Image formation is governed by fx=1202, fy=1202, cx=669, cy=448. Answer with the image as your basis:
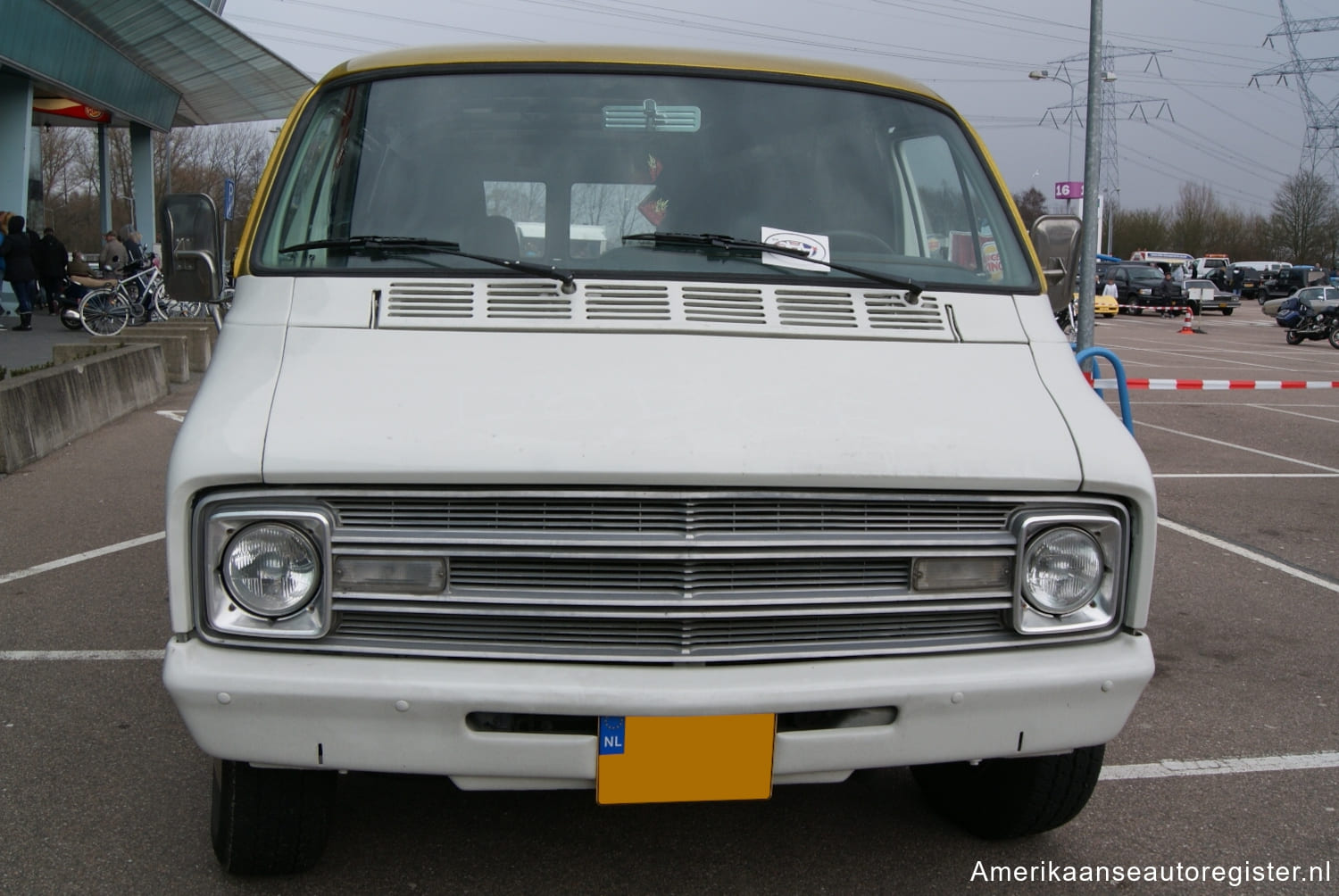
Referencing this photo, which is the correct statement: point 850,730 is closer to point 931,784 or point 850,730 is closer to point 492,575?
point 492,575

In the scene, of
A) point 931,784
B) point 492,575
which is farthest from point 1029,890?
point 492,575

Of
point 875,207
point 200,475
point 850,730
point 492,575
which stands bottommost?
point 850,730

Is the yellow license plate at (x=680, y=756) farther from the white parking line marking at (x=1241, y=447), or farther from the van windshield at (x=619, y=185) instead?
the white parking line marking at (x=1241, y=447)

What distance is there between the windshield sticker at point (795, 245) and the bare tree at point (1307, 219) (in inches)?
3242

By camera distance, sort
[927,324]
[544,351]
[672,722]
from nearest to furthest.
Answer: [672,722] → [544,351] → [927,324]

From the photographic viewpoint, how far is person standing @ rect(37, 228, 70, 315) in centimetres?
2195

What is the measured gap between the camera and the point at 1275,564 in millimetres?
6828

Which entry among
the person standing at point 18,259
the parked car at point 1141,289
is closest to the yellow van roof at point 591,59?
the person standing at point 18,259

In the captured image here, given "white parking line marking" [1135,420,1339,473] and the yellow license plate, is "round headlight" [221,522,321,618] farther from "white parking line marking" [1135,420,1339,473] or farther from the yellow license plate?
"white parking line marking" [1135,420,1339,473]

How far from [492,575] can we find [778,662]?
0.67 metres

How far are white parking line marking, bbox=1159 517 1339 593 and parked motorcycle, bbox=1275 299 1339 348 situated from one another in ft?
85.4

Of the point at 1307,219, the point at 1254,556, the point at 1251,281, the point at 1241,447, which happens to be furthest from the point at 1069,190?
the point at 1307,219

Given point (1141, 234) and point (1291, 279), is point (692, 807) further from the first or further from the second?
point (1141, 234)

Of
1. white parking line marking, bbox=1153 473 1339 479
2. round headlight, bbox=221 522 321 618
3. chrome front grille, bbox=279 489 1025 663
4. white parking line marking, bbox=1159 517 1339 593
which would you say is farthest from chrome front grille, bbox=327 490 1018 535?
white parking line marking, bbox=1153 473 1339 479
